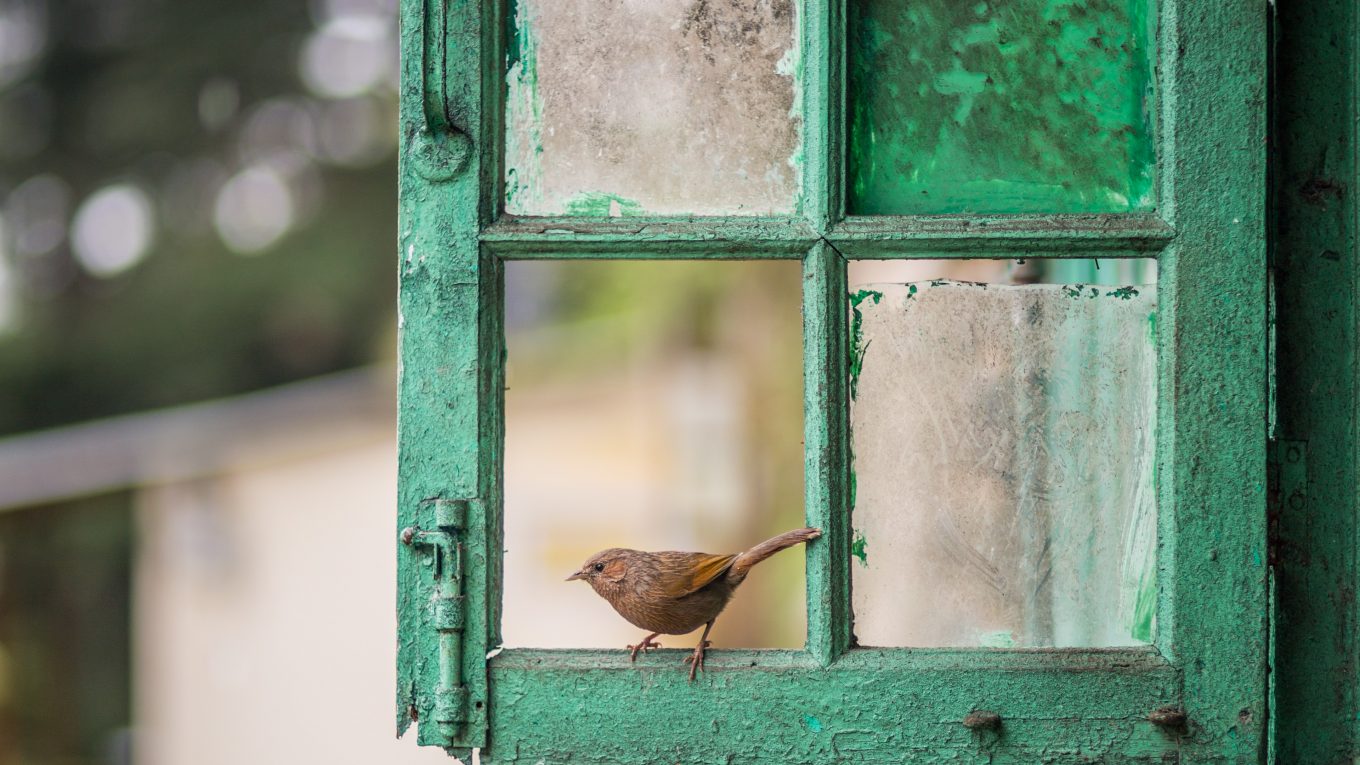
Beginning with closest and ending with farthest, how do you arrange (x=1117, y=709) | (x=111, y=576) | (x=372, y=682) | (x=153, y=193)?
(x=1117, y=709)
(x=372, y=682)
(x=111, y=576)
(x=153, y=193)

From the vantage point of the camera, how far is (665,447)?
8.84 meters

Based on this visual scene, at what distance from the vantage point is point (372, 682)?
7.56 metres

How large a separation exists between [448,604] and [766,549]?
43cm

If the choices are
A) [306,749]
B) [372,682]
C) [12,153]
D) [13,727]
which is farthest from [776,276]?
[12,153]

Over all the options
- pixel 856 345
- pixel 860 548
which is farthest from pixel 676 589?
pixel 856 345

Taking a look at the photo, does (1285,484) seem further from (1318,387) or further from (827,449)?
(827,449)

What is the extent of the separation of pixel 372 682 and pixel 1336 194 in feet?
22.8

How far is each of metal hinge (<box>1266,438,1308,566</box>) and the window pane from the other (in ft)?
18.4

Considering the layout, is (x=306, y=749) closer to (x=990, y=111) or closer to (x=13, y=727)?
(x=13, y=727)

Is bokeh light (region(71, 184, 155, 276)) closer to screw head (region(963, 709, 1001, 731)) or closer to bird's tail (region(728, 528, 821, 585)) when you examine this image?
bird's tail (region(728, 528, 821, 585))

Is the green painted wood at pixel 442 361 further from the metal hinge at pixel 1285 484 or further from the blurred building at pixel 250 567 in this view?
the blurred building at pixel 250 567

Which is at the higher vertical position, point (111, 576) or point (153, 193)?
point (153, 193)

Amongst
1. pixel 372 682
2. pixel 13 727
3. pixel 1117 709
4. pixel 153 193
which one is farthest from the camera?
pixel 153 193

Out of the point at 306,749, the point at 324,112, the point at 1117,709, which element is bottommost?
the point at 306,749
